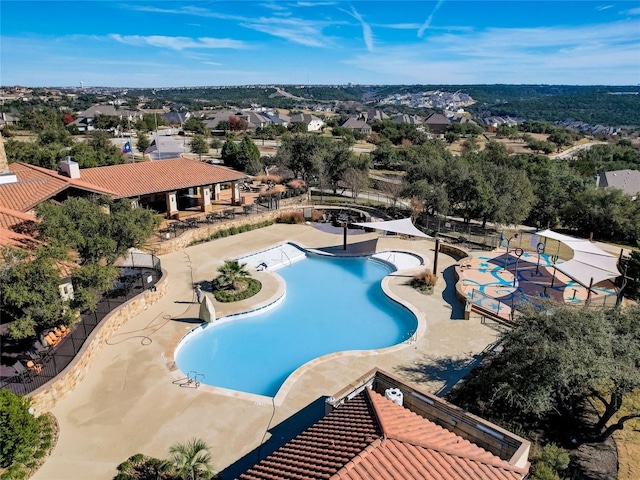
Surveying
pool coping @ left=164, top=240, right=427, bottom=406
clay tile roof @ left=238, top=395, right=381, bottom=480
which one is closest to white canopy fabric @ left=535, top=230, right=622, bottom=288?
pool coping @ left=164, top=240, right=427, bottom=406

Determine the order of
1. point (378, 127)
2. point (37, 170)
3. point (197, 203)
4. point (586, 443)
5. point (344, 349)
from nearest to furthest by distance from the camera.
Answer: point (586, 443), point (344, 349), point (37, 170), point (197, 203), point (378, 127)

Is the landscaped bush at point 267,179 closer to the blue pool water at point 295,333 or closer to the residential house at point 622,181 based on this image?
the blue pool water at point 295,333

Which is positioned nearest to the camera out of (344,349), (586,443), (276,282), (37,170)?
(586,443)

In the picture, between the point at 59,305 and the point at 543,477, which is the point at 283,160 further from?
the point at 543,477

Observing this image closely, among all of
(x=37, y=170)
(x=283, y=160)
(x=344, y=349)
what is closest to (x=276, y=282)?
(x=344, y=349)

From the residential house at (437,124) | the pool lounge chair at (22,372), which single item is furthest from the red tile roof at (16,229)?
the residential house at (437,124)

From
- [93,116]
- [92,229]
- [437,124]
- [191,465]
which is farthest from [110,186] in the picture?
[437,124]

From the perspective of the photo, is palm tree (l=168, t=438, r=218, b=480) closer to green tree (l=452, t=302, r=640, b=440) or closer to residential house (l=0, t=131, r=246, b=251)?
green tree (l=452, t=302, r=640, b=440)
